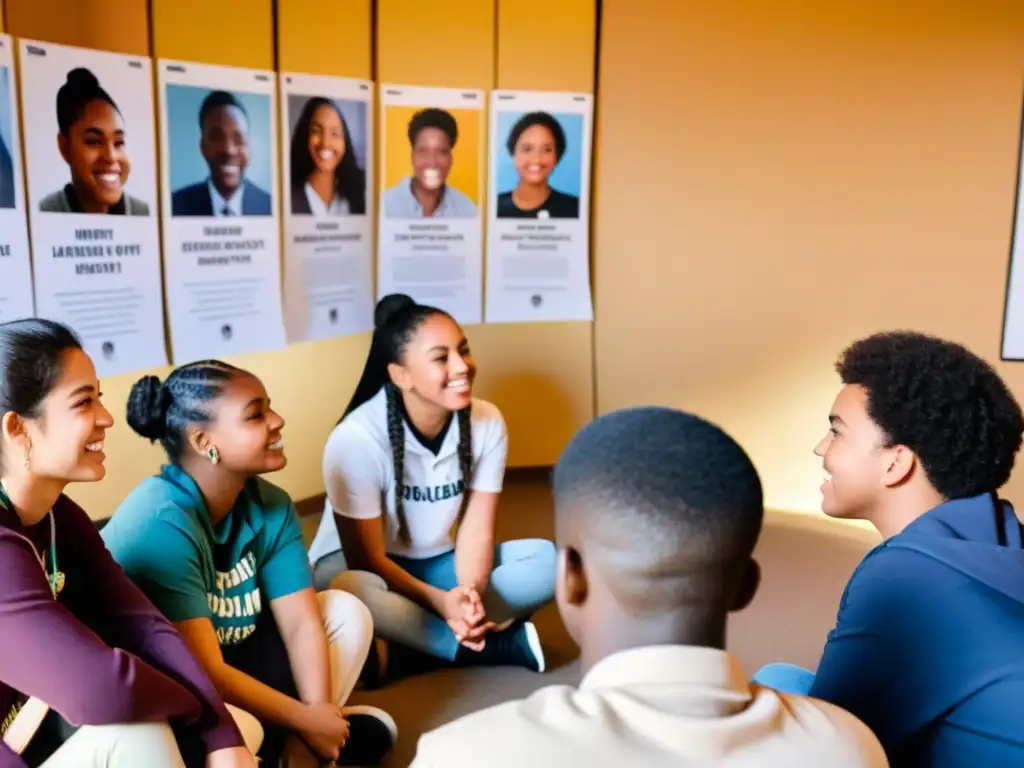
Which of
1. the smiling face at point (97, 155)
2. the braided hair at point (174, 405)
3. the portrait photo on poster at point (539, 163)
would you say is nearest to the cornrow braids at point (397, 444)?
the braided hair at point (174, 405)

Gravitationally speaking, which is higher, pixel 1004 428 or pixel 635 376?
pixel 1004 428

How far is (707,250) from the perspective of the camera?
4.36m

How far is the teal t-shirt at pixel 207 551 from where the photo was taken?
1.91 m

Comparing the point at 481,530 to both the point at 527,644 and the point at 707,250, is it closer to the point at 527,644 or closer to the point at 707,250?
the point at 527,644

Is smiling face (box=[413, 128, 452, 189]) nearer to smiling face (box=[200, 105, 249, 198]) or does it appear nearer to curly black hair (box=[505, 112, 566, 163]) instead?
curly black hair (box=[505, 112, 566, 163])

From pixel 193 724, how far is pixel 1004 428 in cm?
152

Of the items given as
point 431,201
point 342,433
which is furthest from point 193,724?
point 431,201

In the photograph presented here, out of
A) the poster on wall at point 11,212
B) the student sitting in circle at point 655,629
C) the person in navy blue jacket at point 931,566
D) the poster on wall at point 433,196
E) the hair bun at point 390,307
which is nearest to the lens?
the student sitting in circle at point 655,629

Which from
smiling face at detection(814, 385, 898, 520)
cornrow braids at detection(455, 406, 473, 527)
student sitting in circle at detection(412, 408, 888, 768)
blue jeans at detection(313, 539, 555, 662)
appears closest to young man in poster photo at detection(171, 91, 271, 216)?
cornrow braids at detection(455, 406, 473, 527)

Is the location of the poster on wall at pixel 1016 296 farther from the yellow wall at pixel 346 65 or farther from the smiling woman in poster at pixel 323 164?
the smiling woman in poster at pixel 323 164

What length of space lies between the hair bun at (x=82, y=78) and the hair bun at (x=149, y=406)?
120cm

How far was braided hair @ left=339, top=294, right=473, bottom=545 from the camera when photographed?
2746mm

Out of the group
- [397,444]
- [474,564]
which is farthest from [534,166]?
[474,564]

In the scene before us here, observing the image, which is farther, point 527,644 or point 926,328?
point 926,328
